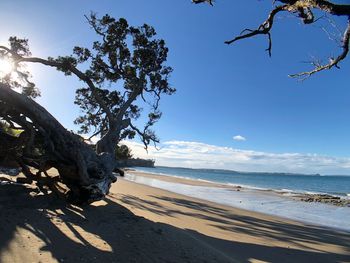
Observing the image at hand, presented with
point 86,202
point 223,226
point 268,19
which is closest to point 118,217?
point 86,202

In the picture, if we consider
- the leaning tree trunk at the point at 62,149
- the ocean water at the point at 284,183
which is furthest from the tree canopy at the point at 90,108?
the ocean water at the point at 284,183

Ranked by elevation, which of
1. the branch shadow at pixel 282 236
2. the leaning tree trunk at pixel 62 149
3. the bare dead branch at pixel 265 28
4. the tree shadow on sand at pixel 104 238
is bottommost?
the branch shadow at pixel 282 236

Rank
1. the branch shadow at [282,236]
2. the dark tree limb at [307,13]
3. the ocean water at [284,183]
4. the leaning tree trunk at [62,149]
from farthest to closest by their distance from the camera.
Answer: the ocean water at [284,183], the leaning tree trunk at [62,149], the branch shadow at [282,236], the dark tree limb at [307,13]

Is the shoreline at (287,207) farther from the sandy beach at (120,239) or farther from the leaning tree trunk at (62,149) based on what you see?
the leaning tree trunk at (62,149)

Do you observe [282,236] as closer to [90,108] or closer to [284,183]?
[90,108]

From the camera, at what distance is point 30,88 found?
1631 centimetres

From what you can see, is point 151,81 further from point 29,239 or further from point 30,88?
point 29,239

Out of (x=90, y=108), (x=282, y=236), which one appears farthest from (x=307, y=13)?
(x=90, y=108)

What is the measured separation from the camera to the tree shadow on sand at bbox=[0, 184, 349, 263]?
6.16 m

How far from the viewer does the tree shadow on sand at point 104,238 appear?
616 centimetres

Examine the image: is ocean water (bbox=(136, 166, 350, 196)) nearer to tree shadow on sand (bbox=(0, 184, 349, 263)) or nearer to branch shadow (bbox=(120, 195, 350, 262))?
branch shadow (bbox=(120, 195, 350, 262))

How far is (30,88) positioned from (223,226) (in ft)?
34.1

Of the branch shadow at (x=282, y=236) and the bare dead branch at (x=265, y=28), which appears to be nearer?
the bare dead branch at (x=265, y=28)

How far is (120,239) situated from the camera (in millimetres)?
6949
